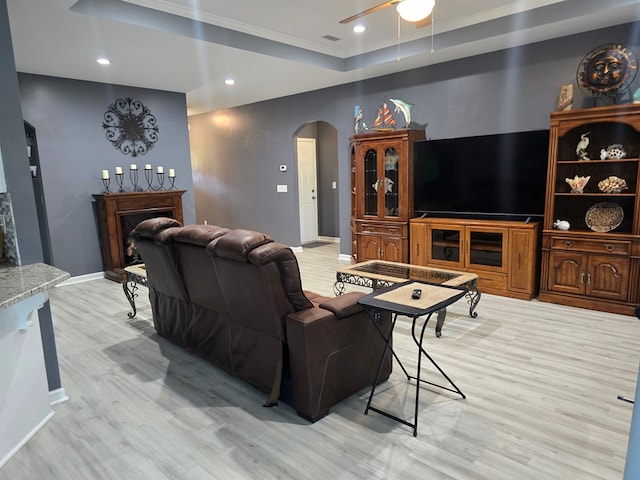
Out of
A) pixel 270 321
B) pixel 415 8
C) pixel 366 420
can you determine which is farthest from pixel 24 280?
pixel 415 8

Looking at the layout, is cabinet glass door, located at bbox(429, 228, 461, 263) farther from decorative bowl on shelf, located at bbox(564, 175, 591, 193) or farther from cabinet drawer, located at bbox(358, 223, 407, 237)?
decorative bowl on shelf, located at bbox(564, 175, 591, 193)

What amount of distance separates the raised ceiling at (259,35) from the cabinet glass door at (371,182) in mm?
1145

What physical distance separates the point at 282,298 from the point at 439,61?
165 inches

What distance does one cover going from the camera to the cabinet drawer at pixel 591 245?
3.89 m

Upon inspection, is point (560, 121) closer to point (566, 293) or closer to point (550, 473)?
point (566, 293)

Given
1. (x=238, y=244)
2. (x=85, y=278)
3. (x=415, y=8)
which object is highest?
(x=415, y=8)

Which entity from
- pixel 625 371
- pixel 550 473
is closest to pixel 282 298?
pixel 550 473

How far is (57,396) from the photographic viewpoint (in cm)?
269

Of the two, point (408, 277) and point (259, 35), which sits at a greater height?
point (259, 35)

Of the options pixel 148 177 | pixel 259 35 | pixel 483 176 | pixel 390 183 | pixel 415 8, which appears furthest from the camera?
pixel 148 177

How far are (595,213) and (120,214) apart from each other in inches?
226

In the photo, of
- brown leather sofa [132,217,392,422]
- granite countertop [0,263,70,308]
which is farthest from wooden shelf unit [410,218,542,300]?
granite countertop [0,263,70,308]

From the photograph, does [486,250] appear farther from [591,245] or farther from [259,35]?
[259,35]

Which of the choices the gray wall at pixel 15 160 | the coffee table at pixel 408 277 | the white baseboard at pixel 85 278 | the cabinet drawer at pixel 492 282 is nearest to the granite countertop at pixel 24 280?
the gray wall at pixel 15 160
